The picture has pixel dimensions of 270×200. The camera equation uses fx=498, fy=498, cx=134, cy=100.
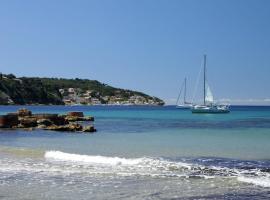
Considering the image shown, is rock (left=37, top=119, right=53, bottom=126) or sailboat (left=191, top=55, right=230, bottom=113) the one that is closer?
rock (left=37, top=119, right=53, bottom=126)

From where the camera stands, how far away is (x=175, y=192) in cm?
1477

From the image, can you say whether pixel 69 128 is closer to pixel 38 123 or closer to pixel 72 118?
pixel 38 123

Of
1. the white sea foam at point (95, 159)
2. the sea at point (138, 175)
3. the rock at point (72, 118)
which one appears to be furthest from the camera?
the rock at point (72, 118)

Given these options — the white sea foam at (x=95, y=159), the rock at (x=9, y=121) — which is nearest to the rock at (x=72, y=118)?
the rock at (x=9, y=121)

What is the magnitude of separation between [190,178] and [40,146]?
16.3 meters

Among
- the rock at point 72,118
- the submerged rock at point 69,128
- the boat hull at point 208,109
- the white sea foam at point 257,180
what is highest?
the boat hull at point 208,109

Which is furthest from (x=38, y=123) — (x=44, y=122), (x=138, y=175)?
(x=138, y=175)

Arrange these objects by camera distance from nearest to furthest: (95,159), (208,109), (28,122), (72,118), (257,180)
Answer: (257,180), (95,159), (28,122), (72,118), (208,109)

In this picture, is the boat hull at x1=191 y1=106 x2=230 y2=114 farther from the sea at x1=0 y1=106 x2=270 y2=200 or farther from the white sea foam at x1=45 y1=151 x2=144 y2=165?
the white sea foam at x1=45 y1=151 x2=144 y2=165

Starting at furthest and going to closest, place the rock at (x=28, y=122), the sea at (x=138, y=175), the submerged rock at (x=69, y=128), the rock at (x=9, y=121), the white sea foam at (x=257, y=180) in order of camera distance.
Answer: the rock at (x=9, y=121), the rock at (x=28, y=122), the submerged rock at (x=69, y=128), the white sea foam at (x=257, y=180), the sea at (x=138, y=175)

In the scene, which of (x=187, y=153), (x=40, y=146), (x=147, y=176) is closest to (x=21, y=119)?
(x=40, y=146)

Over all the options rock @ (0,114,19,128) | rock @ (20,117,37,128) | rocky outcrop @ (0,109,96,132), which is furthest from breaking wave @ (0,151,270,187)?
rock @ (0,114,19,128)

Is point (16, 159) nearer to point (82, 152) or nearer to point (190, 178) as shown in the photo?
point (82, 152)

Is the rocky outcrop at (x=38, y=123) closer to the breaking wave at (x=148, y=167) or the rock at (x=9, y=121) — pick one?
the rock at (x=9, y=121)
